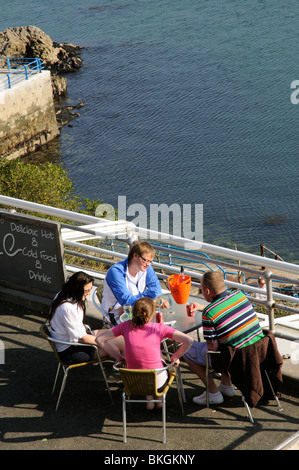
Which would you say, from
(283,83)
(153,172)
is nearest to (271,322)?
(153,172)

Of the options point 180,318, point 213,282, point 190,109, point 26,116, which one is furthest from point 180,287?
point 190,109

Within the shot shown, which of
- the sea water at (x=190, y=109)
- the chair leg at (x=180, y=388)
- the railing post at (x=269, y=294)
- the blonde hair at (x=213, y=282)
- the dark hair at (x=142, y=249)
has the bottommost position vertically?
the sea water at (x=190, y=109)

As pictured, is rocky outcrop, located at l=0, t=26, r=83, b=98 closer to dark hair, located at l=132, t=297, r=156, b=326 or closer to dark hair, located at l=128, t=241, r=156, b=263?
dark hair, located at l=128, t=241, r=156, b=263

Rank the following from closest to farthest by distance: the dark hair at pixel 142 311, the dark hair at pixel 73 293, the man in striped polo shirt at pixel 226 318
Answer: the dark hair at pixel 142 311, the man in striped polo shirt at pixel 226 318, the dark hair at pixel 73 293

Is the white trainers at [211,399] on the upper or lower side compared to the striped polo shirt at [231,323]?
lower

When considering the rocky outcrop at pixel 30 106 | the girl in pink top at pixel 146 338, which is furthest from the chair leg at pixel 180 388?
the rocky outcrop at pixel 30 106

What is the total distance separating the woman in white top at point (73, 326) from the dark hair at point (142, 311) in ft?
1.68

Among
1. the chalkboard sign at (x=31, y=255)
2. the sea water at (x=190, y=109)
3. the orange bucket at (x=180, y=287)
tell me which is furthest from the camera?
the sea water at (x=190, y=109)

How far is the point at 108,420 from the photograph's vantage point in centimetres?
504

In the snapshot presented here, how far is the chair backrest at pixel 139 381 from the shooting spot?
462 centimetres

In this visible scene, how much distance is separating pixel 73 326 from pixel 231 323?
4.26 ft

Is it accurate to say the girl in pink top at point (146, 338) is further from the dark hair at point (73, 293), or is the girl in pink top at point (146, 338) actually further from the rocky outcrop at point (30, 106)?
the rocky outcrop at point (30, 106)

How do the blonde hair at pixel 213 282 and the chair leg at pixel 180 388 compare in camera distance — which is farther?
the chair leg at pixel 180 388

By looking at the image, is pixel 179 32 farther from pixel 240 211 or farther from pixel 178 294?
pixel 178 294
